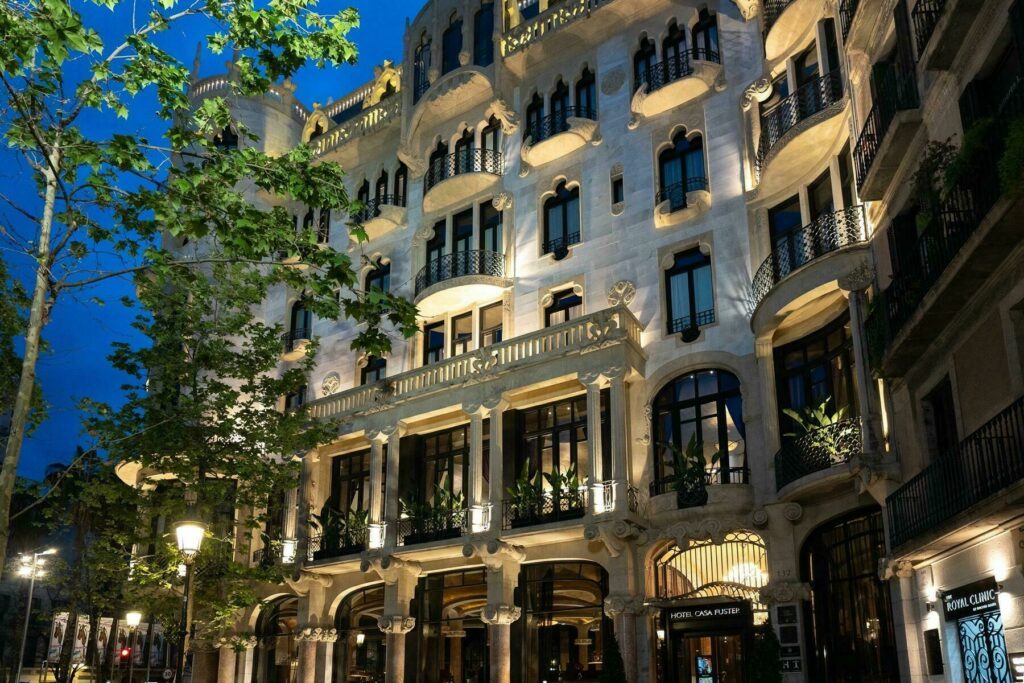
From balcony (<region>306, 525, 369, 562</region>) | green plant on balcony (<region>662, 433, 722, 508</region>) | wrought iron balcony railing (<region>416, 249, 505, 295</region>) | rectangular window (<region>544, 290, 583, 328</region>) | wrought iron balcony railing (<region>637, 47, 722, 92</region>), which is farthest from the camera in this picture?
wrought iron balcony railing (<region>416, 249, 505, 295</region>)

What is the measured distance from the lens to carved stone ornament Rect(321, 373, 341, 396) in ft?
107

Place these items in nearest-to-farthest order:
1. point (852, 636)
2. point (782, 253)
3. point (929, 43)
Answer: point (929, 43) < point (852, 636) < point (782, 253)

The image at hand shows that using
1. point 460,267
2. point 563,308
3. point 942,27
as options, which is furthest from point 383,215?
point 942,27

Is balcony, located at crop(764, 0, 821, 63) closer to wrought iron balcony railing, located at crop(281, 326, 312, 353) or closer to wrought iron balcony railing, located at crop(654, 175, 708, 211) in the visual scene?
wrought iron balcony railing, located at crop(654, 175, 708, 211)

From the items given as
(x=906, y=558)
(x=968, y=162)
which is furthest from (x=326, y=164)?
(x=906, y=558)

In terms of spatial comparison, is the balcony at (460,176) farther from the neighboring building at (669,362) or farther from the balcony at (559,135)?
the balcony at (559,135)

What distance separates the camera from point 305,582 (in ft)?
95.2

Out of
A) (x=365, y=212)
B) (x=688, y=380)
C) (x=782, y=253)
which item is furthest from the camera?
(x=365, y=212)

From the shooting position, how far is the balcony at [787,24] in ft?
73.6

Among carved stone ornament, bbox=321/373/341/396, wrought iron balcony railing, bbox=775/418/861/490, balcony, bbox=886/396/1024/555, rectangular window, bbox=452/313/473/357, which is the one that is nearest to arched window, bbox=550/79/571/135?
rectangular window, bbox=452/313/473/357

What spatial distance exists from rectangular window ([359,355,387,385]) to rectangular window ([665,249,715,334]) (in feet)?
35.8

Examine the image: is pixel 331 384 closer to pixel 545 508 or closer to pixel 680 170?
pixel 545 508

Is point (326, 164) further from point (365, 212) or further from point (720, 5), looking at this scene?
point (365, 212)

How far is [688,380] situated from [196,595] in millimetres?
14494
